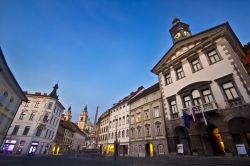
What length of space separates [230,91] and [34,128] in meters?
43.3

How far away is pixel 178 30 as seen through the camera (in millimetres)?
26094

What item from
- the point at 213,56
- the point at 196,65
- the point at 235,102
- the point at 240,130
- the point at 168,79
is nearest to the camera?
the point at 235,102

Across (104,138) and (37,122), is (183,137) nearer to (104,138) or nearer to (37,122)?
(104,138)

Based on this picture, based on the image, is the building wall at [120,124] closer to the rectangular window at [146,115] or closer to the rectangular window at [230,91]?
the rectangular window at [146,115]

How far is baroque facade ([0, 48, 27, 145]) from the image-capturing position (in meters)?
19.2

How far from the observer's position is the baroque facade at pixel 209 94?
1462cm

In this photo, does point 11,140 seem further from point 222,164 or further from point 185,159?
point 222,164

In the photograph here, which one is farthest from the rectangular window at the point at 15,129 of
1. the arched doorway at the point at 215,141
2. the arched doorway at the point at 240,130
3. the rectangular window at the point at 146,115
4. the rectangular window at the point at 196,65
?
the arched doorway at the point at 240,130

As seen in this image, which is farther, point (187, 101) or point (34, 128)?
point (34, 128)

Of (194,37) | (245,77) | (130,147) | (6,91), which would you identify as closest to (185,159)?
(245,77)

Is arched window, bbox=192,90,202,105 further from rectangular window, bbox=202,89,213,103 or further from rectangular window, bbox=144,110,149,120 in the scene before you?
rectangular window, bbox=144,110,149,120

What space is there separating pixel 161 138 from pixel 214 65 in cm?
1478

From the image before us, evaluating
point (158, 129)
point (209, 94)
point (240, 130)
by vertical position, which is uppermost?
point (209, 94)

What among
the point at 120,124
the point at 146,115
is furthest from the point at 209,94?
the point at 120,124
